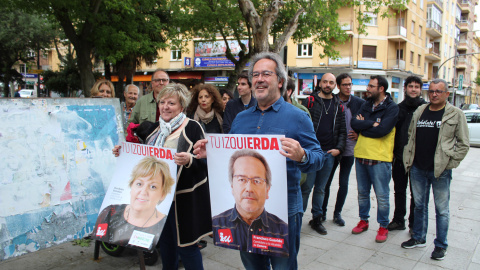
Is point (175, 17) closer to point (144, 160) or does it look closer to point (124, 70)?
point (124, 70)

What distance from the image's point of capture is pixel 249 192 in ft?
7.10

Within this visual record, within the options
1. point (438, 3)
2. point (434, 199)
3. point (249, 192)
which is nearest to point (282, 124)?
point (249, 192)

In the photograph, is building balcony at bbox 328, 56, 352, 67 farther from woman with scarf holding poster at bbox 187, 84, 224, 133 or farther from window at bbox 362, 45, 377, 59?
woman with scarf holding poster at bbox 187, 84, 224, 133

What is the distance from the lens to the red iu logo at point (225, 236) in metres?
2.25

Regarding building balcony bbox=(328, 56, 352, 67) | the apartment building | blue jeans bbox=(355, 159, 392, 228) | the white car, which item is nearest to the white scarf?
blue jeans bbox=(355, 159, 392, 228)

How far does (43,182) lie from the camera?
3.03 m

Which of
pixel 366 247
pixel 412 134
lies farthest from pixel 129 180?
pixel 412 134

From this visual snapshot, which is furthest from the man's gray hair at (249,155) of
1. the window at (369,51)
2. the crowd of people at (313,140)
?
the window at (369,51)

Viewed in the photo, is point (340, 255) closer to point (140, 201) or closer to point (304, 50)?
point (140, 201)

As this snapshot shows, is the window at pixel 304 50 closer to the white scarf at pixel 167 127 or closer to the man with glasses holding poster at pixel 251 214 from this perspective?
the white scarf at pixel 167 127

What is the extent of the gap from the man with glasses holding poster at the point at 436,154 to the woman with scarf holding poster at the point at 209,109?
94.1 inches

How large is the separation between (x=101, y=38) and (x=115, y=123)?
10.6 meters

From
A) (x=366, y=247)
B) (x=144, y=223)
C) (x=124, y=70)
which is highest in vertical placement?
(x=124, y=70)

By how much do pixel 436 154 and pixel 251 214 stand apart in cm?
270
